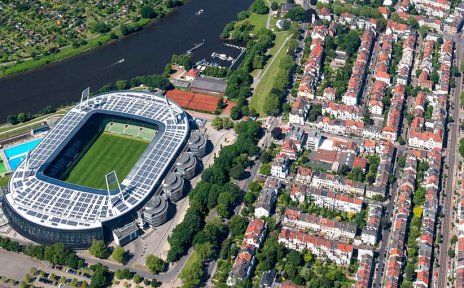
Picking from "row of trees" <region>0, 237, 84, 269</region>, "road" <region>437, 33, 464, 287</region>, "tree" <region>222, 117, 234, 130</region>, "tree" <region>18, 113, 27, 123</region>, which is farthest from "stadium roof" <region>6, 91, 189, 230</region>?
"road" <region>437, 33, 464, 287</region>

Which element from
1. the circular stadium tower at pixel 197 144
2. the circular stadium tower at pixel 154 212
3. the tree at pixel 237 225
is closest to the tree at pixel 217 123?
the circular stadium tower at pixel 197 144

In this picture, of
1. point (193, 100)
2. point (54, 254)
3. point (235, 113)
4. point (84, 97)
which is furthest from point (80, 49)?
point (54, 254)

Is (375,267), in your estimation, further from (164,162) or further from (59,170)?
(59,170)

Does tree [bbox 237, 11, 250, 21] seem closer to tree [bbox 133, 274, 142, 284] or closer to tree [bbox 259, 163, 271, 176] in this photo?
tree [bbox 259, 163, 271, 176]

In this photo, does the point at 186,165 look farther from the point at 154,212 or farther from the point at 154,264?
the point at 154,264

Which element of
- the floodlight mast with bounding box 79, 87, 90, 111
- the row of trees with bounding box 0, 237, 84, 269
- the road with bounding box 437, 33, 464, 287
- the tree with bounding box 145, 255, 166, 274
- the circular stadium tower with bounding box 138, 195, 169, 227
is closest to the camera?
the tree with bounding box 145, 255, 166, 274
